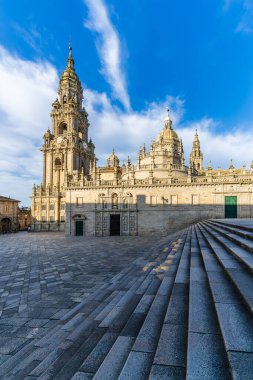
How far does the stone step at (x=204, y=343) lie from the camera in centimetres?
180

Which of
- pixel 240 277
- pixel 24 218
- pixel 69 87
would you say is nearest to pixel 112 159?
pixel 69 87

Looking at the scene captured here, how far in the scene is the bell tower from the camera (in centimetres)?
4978

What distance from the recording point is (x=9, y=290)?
7793 mm

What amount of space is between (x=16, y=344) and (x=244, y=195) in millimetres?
27147

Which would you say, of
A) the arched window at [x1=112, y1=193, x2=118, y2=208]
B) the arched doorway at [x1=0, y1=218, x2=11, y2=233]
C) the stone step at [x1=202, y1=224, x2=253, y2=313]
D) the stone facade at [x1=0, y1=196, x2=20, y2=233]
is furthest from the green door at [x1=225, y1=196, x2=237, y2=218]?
the arched doorway at [x1=0, y1=218, x2=11, y2=233]

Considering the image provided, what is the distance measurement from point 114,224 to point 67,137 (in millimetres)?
30121

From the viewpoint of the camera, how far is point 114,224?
2931 cm

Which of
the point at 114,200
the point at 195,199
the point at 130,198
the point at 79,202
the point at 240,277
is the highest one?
the point at 130,198

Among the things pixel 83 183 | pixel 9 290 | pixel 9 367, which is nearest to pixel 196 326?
pixel 9 367

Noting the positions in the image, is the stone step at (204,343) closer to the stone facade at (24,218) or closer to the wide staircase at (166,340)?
the wide staircase at (166,340)

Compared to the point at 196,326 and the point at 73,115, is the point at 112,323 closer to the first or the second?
the point at 196,326

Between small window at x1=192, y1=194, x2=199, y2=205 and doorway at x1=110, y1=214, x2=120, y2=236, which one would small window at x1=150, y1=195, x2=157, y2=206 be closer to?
small window at x1=192, y1=194, x2=199, y2=205

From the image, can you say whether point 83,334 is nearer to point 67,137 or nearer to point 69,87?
point 67,137

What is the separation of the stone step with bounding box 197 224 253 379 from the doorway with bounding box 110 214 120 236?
25554 mm
